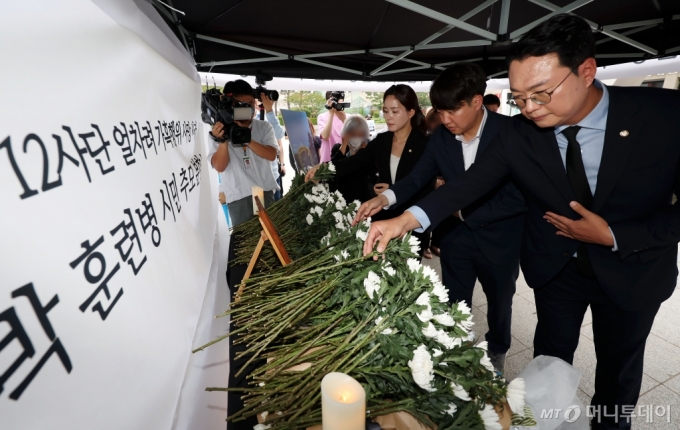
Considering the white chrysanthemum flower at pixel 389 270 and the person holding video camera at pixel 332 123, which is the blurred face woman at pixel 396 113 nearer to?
the white chrysanthemum flower at pixel 389 270

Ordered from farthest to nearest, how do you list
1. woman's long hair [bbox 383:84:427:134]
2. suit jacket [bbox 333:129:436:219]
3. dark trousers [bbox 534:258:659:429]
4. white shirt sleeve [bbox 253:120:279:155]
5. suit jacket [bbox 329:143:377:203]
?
1. suit jacket [bbox 329:143:377:203]
2. white shirt sleeve [bbox 253:120:279:155]
3. suit jacket [bbox 333:129:436:219]
4. woman's long hair [bbox 383:84:427:134]
5. dark trousers [bbox 534:258:659:429]

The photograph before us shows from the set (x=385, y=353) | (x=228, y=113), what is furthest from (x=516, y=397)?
(x=228, y=113)

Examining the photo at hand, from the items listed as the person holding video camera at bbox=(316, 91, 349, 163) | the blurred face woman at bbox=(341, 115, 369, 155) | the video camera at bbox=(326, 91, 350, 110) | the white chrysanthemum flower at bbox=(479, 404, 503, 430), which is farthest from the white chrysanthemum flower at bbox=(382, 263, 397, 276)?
the video camera at bbox=(326, 91, 350, 110)

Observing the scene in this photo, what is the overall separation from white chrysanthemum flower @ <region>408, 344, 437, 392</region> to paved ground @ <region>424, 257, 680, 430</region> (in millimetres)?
1562

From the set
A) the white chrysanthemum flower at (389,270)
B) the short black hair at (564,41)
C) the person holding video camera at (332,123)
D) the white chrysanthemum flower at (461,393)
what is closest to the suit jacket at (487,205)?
the short black hair at (564,41)

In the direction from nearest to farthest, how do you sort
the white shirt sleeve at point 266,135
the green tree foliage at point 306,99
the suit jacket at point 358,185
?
the white shirt sleeve at point 266,135 → the suit jacket at point 358,185 → the green tree foliage at point 306,99

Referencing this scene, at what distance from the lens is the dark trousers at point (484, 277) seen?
1.87 m

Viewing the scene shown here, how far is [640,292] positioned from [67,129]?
69.8 inches

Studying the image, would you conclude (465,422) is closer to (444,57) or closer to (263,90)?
(263,90)

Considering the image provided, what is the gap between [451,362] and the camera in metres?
0.81

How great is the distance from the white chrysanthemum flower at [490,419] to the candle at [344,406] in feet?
1.19

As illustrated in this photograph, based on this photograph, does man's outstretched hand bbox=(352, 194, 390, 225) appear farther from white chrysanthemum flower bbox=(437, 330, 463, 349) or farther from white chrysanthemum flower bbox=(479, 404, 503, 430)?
white chrysanthemum flower bbox=(479, 404, 503, 430)

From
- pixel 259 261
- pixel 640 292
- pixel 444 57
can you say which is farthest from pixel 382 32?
pixel 640 292

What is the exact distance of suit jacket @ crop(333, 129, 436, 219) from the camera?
7.47ft
